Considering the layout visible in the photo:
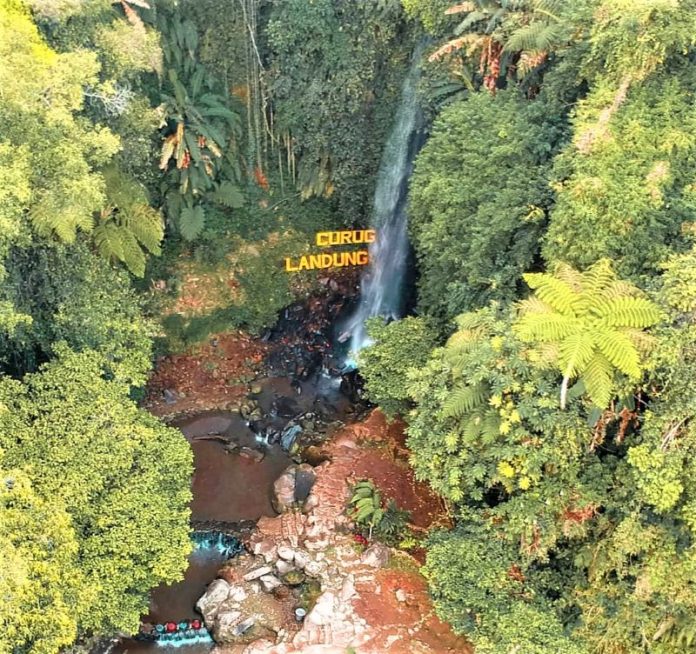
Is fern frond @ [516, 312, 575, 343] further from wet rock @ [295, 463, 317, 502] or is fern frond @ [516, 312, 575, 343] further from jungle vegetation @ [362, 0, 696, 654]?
wet rock @ [295, 463, 317, 502]

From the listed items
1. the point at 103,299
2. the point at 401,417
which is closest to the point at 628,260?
the point at 401,417

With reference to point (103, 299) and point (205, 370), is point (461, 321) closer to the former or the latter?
point (103, 299)

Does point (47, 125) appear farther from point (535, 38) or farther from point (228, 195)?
point (535, 38)

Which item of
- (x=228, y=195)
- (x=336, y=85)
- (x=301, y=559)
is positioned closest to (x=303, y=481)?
(x=301, y=559)

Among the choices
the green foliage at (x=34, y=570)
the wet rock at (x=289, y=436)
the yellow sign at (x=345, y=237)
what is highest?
the yellow sign at (x=345, y=237)

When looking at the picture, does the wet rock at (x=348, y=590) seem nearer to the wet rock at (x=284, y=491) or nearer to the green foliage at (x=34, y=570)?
the wet rock at (x=284, y=491)

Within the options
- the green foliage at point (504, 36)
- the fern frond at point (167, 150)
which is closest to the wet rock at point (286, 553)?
the fern frond at point (167, 150)
